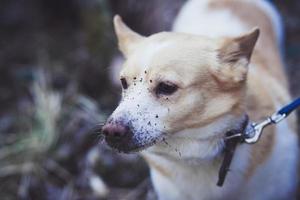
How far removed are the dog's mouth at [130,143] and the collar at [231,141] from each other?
34cm

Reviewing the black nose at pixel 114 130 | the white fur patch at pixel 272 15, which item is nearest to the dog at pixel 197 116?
the black nose at pixel 114 130

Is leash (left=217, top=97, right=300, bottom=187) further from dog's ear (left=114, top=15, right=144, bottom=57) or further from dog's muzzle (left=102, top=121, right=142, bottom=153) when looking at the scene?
dog's ear (left=114, top=15, right=144, bottom=57)

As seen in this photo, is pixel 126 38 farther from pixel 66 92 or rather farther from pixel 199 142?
pixel 66 92

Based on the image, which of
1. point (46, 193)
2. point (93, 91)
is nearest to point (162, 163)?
point (46, 193)

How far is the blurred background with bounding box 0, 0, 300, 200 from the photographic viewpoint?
394cm

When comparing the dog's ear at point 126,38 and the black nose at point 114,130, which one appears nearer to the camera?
the black nose at point 114,130

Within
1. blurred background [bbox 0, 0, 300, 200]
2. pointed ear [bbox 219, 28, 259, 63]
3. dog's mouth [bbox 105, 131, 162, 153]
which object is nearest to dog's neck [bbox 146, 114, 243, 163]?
dog's mouth [bbox 105, 131, 162, 153]

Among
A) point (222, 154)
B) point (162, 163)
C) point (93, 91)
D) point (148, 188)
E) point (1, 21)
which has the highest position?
point (222, 154)

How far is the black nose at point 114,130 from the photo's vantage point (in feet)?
7.75

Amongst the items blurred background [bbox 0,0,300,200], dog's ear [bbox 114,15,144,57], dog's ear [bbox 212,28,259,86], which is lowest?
blurred background [bbox 0,0,300,200]

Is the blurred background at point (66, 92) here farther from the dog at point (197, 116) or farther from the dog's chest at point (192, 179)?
the dog at point (197, 116)

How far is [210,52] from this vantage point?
8.58 ft

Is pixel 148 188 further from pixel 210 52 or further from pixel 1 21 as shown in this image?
pixel 1 21

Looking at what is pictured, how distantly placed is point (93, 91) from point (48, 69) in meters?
0.63
